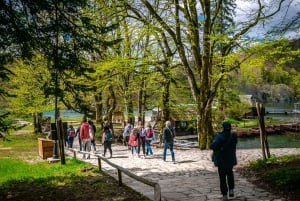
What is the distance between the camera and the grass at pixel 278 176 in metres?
8.73

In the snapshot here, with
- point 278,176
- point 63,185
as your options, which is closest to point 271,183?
point 278,176

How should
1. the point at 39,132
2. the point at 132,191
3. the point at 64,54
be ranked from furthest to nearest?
the point at 39,132, the point at 64,54, the point at 132,191

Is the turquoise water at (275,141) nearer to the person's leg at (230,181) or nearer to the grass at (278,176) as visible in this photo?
the grass at (278,176)

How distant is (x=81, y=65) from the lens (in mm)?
11078

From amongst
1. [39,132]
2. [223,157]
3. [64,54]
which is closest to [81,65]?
[64,54]

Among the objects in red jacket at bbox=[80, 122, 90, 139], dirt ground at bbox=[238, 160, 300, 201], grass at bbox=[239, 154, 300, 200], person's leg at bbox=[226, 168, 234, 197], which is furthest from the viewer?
red jacket at bbox=[80, 122, 90, 139]

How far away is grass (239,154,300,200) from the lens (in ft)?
28.7

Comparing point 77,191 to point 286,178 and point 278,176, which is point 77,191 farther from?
point 286,178

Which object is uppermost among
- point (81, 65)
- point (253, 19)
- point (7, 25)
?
point (253, 19)

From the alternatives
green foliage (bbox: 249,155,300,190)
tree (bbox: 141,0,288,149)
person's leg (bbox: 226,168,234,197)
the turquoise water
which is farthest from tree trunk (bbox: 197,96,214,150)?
the turquoise water

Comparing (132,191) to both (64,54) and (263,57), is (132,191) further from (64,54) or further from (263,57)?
(263,57)

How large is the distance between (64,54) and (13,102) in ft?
80.5

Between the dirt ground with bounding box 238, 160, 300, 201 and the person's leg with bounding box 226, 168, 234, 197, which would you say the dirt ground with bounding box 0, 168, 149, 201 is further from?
the dirt ground with bounding box 238, 160, 300, 201

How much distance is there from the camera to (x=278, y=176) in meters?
9.64
